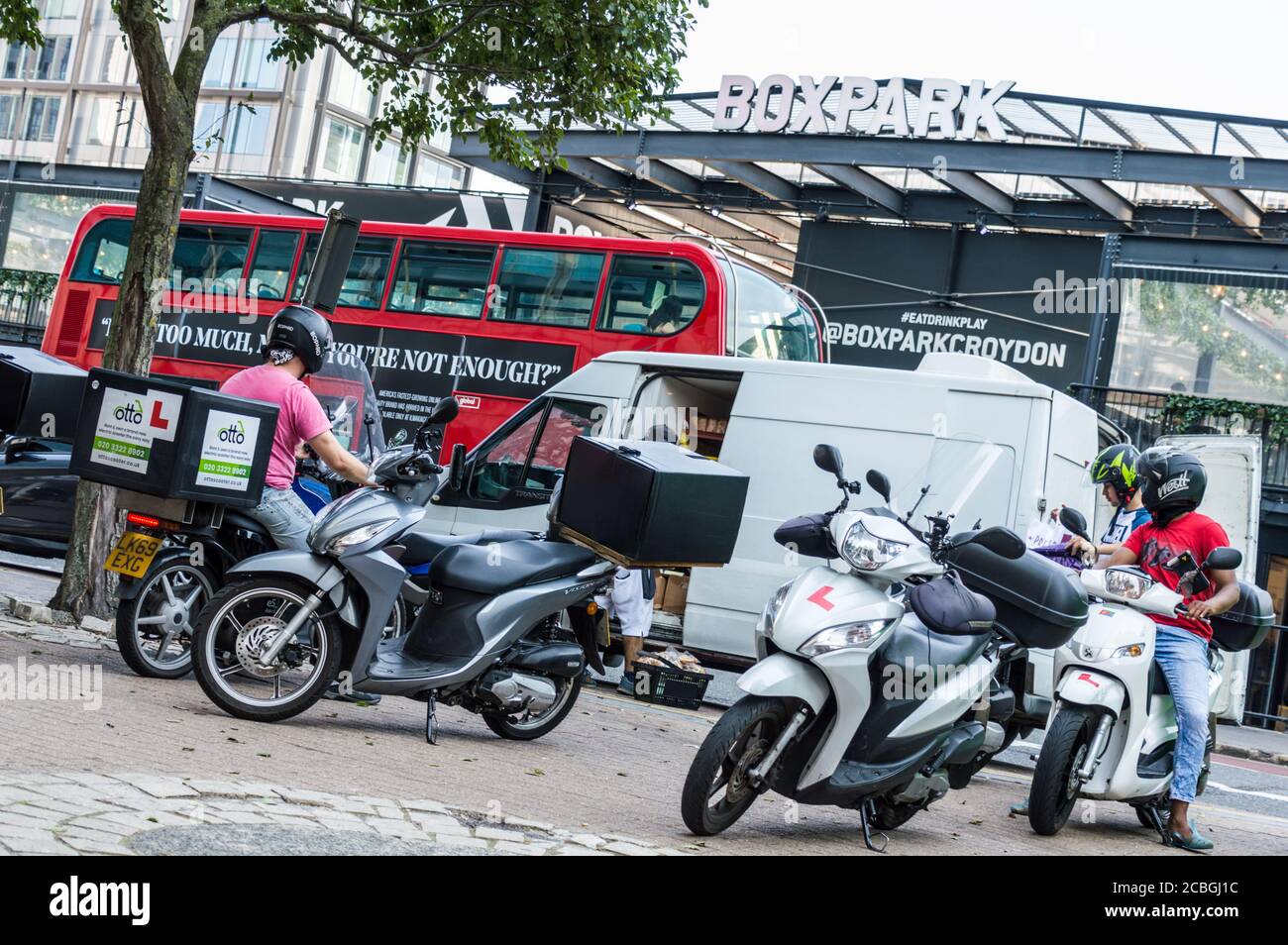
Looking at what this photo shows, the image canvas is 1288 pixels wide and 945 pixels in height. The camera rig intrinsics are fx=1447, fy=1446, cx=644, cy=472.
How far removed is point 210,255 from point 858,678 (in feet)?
47.5

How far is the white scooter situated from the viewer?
6547mm

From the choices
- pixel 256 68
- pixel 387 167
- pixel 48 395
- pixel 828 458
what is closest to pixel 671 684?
pixel 48 395

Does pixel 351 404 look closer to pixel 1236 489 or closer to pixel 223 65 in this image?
pixel 1236 489

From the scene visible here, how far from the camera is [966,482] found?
9.73 metres

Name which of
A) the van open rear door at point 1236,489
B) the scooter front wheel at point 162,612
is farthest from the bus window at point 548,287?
the scooter front wheel at point 162,612

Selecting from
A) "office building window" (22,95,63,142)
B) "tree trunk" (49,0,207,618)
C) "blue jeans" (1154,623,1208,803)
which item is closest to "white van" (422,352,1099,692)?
"blue jeans" (1154,623,1208,803)

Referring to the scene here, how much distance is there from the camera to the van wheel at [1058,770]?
255 inches

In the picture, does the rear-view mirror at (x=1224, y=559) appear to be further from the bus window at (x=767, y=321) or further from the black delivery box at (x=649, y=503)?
the bus window at (x=767, y=321)

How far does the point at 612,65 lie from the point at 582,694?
4838mm

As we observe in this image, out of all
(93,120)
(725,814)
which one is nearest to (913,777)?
(725,814)

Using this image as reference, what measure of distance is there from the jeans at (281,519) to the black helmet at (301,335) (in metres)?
0.66

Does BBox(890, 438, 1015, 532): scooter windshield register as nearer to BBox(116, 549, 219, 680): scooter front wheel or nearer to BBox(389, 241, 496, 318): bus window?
BBox(116, 549, 219, 680): scooter front wheel

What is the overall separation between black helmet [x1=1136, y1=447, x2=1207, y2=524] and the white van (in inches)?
98.6

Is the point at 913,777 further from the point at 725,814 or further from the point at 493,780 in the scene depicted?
the point at 493,780
